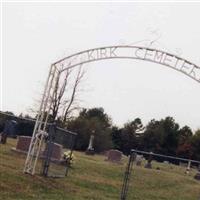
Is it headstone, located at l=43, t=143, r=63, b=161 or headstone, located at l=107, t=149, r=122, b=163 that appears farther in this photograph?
headstone, located at l=107, t=149, r=122, b=163

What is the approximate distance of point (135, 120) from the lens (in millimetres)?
100875

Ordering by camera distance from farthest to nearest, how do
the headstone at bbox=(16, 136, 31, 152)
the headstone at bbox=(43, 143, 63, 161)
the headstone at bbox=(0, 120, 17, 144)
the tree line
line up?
the tree line, the headstone at bbox=(0, 120, 17, 144), the headstone at bbox=(16, 136, 31, 152), the headstone at bbox=(43, 143, 63, 161)

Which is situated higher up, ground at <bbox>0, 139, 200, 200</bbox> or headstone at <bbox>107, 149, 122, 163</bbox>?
headstone at <bbox>107, 149, 122, 163</bbox>

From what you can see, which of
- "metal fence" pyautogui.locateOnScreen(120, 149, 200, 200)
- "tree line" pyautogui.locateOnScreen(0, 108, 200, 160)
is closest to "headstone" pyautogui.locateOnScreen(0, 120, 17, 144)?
"metal fence" pyautogui.locateOnScreen(120, 149, 200, 200)

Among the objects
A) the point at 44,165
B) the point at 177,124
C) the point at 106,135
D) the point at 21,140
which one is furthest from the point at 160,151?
the point at 44,165

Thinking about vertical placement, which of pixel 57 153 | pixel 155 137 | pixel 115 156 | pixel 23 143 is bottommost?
pixel 57 153

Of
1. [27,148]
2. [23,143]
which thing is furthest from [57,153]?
[23,143]

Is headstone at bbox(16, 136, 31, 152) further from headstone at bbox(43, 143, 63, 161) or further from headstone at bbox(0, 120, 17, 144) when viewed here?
headstone at bbox(0, 120, 17, 144)

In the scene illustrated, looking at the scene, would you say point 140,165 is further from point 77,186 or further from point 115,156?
point 77,186

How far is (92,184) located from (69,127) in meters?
40.3

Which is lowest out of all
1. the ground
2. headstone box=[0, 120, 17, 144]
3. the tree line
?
the ground

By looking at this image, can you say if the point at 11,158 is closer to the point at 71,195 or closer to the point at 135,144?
the point at 71,195

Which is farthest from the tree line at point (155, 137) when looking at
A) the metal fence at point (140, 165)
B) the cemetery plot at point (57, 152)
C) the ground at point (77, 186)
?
the cemetery plot at point (57, 152)

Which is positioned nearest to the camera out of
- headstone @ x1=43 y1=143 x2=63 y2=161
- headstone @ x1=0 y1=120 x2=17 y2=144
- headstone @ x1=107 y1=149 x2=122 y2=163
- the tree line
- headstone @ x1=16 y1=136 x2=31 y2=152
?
headstone @ x1=43 y1=143 x2=63 y2=161
